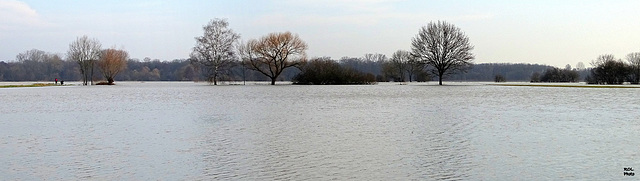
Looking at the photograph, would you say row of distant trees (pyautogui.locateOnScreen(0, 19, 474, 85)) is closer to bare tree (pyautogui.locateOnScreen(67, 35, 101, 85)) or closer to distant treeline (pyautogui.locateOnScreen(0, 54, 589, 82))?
bare tree (pyautogui.locateOnScreen(67, 35, 101, 85))

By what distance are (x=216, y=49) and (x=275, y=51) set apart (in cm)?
708

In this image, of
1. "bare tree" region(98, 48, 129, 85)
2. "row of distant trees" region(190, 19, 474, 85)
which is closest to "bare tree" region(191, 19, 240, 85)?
"row of distant trees" region(190, 19, 474, 85)

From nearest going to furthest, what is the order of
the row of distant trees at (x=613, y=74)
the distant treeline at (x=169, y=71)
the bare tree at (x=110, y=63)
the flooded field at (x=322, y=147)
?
the flooded field at (x=322, y=147)
the row of distant trees at (x=613, y=74)
the bare tree at (x=110, y=63)
the distant treeline at (x=169, y=71)

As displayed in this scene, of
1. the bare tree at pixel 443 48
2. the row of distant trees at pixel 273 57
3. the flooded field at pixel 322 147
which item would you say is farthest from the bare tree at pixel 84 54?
the flooded field at pixel 322 147

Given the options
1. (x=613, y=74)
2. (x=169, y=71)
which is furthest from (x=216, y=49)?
(x=169, y=71)

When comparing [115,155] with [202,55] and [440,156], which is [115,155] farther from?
[202,55]

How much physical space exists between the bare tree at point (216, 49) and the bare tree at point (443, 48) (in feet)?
71.7

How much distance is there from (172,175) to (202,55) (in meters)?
60.3

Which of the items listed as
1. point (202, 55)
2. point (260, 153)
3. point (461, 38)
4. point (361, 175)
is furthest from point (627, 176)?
point (202, 55)

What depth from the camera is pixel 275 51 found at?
218ft

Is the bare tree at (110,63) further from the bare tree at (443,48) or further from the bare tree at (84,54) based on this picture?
the bare tree at (443,48)

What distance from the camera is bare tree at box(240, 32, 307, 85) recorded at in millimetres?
66438

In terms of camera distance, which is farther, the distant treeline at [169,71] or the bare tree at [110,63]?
the distant treeline at [169,71]

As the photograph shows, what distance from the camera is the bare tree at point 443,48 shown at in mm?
61081
